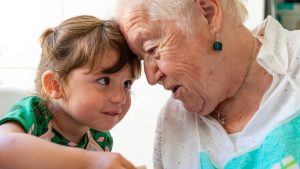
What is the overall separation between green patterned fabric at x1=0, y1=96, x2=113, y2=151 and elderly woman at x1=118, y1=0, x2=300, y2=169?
31cm

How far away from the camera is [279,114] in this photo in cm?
102

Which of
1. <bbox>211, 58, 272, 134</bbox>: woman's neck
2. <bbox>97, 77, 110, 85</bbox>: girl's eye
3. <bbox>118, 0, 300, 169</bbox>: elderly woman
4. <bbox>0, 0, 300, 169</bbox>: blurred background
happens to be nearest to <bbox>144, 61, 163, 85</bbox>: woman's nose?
<bbox>118, 0, 300, 169</bbox>: elderly woman

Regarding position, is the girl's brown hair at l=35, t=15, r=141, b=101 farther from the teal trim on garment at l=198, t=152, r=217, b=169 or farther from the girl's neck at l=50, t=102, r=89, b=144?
the teal trim on garment at l=198, t=152, r=217, b=169

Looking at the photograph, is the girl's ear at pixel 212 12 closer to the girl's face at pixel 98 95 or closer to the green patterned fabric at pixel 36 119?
the girl's face at pixel 98 95

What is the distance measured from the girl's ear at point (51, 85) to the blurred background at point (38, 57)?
4.12ft

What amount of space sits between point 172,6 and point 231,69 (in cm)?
23

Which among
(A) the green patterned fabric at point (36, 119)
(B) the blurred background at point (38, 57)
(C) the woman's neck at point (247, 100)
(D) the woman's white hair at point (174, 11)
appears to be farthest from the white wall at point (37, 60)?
(D) the woman's white hair at point (174, 11)

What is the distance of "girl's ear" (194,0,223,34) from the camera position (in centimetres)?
109

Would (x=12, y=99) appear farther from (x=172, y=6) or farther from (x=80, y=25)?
(x=172, y=6)

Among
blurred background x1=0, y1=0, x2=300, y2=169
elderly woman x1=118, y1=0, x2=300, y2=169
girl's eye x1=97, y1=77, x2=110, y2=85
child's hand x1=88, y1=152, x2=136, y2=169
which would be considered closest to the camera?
child's hand x1=88, y1=152, x2=136, y2=169

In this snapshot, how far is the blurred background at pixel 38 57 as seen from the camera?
2.49m

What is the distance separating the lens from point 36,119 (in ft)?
3.75

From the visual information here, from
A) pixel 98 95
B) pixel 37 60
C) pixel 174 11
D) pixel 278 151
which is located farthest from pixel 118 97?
pixel 37 60

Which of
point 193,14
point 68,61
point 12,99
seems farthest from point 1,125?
point 193,14
